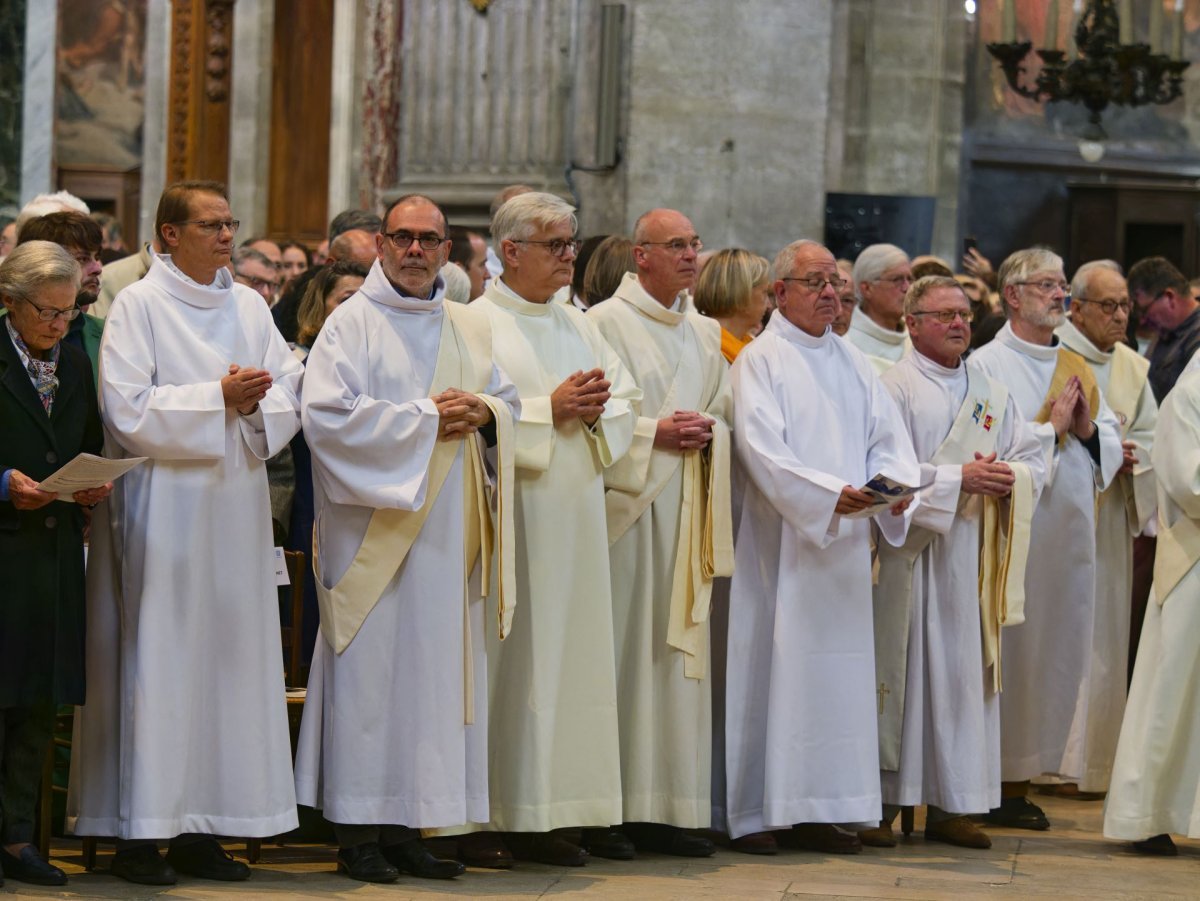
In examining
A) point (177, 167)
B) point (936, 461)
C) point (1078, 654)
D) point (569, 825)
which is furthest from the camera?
point (177, 167)

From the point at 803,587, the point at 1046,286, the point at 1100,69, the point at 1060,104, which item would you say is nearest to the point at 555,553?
the point at 803,587

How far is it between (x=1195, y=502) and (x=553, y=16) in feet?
18.6

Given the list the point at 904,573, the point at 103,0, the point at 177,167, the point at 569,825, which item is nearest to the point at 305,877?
the point at 569,825

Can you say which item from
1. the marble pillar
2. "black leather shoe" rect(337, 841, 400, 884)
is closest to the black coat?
"black leather shoe" rect(337, 841, 400, 884)

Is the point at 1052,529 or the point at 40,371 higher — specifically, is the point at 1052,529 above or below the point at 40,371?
below

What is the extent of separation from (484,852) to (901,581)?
1.82 m

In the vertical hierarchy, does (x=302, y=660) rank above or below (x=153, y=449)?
below

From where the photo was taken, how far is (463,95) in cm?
1172

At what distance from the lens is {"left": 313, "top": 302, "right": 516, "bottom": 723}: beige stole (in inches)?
245

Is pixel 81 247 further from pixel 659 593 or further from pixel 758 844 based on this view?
pixel 758 844

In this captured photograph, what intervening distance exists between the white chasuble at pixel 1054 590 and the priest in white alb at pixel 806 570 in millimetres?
1044

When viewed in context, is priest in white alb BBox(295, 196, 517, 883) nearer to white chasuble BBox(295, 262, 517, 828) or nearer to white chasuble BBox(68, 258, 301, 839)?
white chasuble BBox(295, 262, 517, 828)

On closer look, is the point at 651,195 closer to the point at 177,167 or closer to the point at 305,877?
the point at 177,167

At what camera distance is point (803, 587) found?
6.98m
